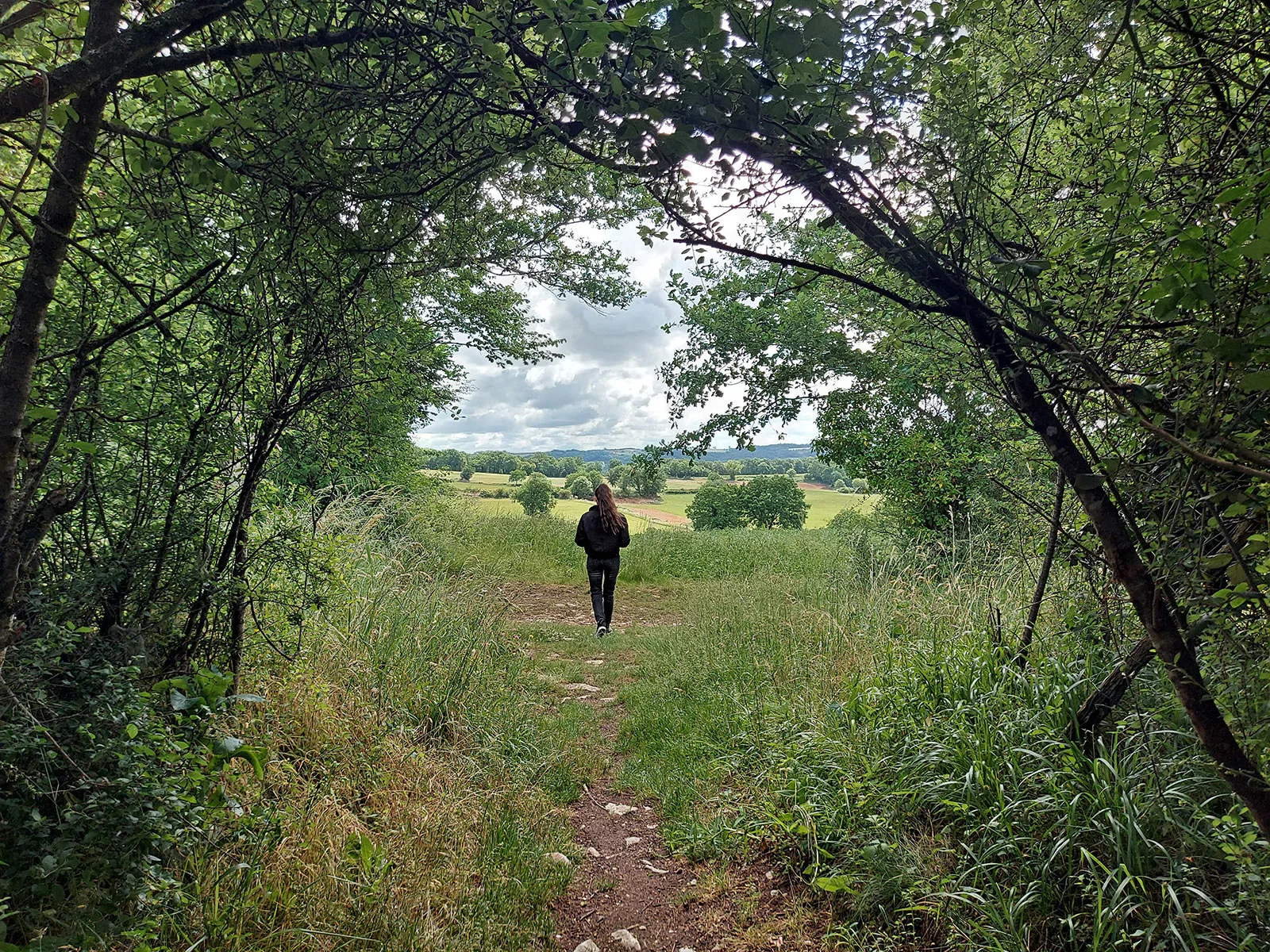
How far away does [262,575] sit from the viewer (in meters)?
3.11

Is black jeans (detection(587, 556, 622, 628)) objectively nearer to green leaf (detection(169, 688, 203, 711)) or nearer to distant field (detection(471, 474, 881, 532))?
green leaf (detection(169, 688, 203, 711))

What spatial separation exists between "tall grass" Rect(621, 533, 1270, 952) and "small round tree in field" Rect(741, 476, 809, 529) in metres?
20.8

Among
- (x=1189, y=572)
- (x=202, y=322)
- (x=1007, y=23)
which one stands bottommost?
(x=1189, y=572)

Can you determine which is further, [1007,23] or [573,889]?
[573,889]

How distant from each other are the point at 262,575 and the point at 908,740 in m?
3.72

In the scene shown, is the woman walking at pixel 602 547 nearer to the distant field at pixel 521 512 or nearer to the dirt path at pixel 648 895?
the dirt path at pixel 648 895

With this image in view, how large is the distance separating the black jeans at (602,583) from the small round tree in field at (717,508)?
1603 centimetres

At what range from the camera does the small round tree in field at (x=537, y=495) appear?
2341 centimetres

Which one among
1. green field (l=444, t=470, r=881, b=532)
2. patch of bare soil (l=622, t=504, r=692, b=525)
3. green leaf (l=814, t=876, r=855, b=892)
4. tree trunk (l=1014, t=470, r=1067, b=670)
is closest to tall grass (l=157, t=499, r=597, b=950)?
green leaf (l=814, t=876, r=855, b=892)

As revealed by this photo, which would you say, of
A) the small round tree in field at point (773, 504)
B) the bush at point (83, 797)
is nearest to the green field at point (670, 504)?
the small round tree in field at point (773, 504)

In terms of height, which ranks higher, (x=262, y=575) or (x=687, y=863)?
(x=262, y=575)

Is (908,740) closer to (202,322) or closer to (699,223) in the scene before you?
(699,223)

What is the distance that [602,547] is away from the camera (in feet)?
28.3

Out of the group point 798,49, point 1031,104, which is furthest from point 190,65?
point 1031,104
